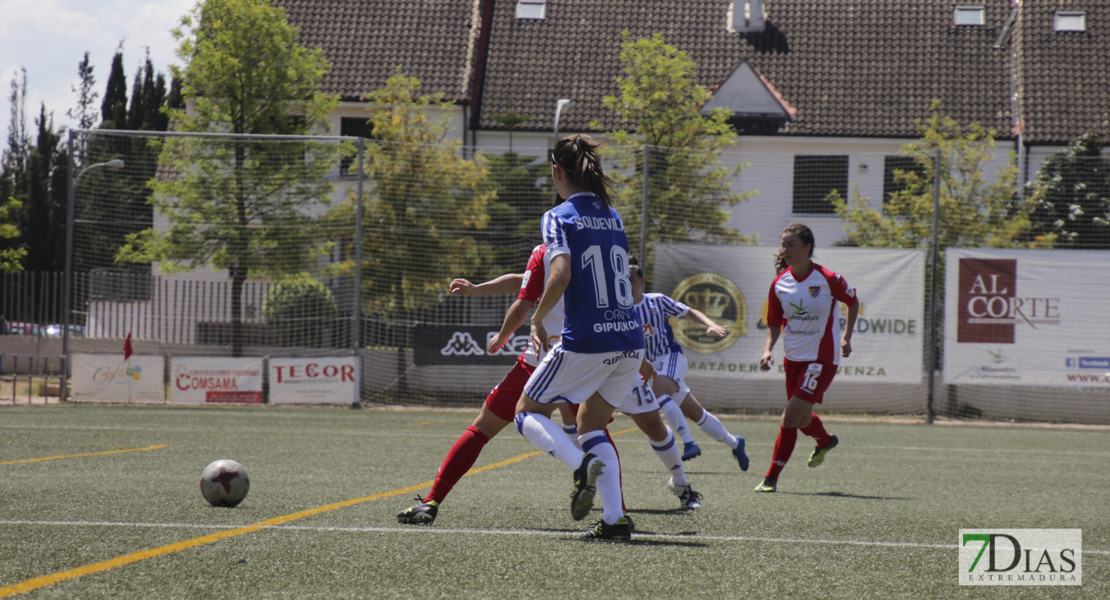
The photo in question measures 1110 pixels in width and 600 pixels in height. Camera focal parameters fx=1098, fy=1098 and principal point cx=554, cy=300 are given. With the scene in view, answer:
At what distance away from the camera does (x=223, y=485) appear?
19.1 ft

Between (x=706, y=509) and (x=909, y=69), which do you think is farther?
(x=909, y=69)

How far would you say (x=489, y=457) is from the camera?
9.83 meters

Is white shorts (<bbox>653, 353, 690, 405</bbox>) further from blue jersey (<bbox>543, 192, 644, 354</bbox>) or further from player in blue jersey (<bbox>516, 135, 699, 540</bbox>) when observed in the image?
blue jersey (<bbox>543, 192, 644, 354</bbox>)

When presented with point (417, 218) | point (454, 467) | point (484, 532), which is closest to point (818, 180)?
point (417, 218)

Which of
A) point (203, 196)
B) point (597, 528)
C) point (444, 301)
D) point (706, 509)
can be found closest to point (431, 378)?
point (444, 301)

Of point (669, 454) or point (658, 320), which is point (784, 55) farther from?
point (669, 454)

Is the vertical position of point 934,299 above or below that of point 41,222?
below

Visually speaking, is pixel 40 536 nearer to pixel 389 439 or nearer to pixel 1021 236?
pixel 389 439

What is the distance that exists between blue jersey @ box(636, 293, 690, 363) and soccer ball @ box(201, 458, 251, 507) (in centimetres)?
308

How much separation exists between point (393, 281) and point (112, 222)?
4.66 m

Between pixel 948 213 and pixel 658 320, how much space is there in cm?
1066

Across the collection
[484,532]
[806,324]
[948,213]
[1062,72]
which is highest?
[1062,72]

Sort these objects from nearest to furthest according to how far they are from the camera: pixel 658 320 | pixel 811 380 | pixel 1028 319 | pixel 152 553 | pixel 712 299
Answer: pixel 152 553 < pixel 811 380 < pixel 658 320 < pixel 1028 319 < pixel 712 299

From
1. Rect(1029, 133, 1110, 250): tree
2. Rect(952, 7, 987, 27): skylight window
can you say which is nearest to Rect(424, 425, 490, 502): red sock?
Rect(1029, 133, 1110, 250): tree
